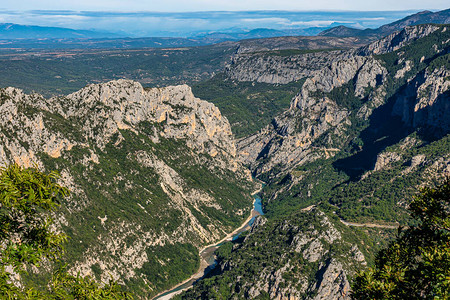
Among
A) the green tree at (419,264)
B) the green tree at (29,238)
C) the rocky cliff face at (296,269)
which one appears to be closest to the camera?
the green tree at (29,238)

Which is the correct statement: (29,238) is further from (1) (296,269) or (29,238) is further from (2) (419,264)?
(1) (296,269)

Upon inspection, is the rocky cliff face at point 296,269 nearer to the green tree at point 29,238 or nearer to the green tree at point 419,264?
the green tree at point 419,264

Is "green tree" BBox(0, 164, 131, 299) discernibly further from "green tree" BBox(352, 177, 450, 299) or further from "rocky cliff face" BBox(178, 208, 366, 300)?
"rocky cliff face" BBox(178, 208, 366, 300)

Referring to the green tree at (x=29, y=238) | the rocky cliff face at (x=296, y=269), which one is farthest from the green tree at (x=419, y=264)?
the rocky cliff face at (x=296, y=269)

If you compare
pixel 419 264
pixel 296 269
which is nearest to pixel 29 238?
pixel 419 264

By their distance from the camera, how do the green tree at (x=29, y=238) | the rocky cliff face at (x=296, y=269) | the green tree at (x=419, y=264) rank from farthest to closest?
1. the rocky cliff face at (x=296, y=269)
2. the green tree at (x=419, y=264)
3. the green tree at (x=29, y=238)

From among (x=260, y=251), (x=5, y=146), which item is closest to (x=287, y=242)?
(x=260, y=251)

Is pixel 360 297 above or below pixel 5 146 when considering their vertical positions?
above

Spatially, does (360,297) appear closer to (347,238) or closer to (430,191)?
(430,191)

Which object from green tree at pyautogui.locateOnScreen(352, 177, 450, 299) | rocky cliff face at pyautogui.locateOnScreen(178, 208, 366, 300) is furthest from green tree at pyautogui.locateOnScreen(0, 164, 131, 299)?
rocky cliff face at pyautogui.locateOnScreen(178, 208, 366, 300)
